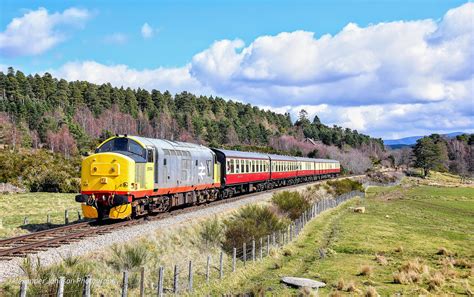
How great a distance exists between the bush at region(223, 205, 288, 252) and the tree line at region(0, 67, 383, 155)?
60.8 metres

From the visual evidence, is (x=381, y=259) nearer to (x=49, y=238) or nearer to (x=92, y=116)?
(x=49, y=238)

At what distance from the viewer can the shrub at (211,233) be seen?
23484 mm

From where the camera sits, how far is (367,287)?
19.5 meters

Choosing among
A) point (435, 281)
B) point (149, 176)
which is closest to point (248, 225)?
point (149, 176)

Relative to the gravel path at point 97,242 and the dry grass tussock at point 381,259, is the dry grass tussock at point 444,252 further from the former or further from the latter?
the gravel path at point 97,242

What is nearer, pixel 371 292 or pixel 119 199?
pixel 371 292

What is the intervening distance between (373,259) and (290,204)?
38.5 ft

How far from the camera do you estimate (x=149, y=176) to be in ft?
73.4

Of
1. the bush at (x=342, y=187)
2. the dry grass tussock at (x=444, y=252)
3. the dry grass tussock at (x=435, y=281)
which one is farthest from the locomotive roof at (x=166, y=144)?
the bush at (x=342, y=187)

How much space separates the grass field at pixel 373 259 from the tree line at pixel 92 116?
59.5 meters

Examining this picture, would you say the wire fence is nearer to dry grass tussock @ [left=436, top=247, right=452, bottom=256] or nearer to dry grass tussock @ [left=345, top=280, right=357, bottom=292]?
dry grass tussock @ [left=345, top=280, right=357, bottom=292]

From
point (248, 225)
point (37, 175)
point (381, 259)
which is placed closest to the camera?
point (381, 259)

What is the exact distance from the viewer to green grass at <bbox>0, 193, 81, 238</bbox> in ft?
75.8

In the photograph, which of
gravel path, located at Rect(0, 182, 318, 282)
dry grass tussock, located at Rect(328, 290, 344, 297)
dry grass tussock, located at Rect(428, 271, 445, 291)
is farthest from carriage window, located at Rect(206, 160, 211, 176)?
dry grass tussock, located at Rect(328, 290, 344, 297)
